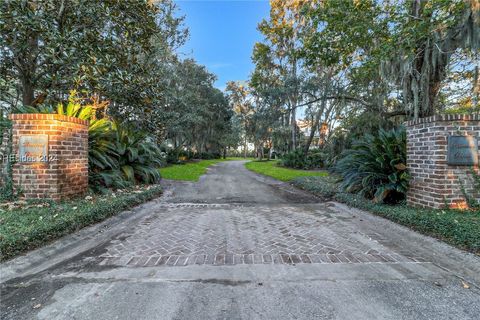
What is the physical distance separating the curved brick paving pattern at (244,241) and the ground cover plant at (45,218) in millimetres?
594

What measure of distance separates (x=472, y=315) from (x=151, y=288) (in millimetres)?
2407

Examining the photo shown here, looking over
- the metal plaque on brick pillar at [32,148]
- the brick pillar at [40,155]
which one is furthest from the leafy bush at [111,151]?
the metal plaque on brick pillar at [32,148]

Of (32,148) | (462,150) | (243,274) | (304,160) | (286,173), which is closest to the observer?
(243,274)

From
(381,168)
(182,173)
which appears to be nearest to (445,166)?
(381,168)

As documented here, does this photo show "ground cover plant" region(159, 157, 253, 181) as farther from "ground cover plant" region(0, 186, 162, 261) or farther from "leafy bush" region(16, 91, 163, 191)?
"ground cover plant" region(0, 186, 162, 261)

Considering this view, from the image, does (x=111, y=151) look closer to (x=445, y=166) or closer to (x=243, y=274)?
(x=243, y=274)

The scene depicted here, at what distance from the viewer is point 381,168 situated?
452 cm

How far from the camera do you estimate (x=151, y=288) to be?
1965 millimetres

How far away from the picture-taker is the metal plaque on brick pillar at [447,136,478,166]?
11.4 ft

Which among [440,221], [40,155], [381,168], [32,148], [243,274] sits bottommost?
[243,274]

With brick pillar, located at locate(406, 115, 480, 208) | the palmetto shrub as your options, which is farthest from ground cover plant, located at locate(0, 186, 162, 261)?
brick pillar, located at locate(406, 115, 480, 208)

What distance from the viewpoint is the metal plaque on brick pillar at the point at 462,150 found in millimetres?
3482

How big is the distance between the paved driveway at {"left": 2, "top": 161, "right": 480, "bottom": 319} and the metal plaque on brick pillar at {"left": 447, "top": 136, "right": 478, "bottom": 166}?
1.35m

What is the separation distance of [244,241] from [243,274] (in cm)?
Answer: 83
